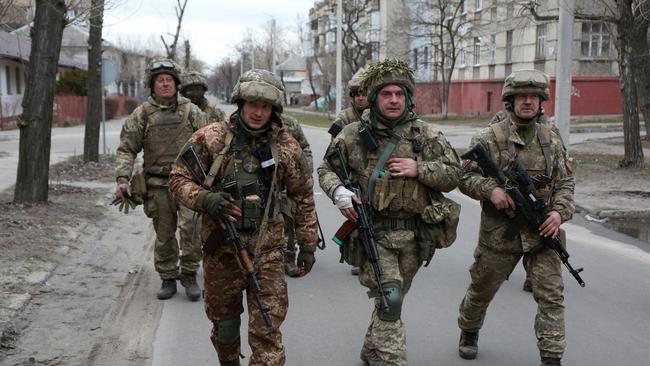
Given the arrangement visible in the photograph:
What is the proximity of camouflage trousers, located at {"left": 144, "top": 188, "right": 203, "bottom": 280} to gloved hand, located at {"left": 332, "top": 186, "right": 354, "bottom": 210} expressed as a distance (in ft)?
7.71

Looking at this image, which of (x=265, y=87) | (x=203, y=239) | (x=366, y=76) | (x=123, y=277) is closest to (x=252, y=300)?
(x=203, y=239)

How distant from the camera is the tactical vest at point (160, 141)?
6.26 m

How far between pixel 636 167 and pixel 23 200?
1214cm

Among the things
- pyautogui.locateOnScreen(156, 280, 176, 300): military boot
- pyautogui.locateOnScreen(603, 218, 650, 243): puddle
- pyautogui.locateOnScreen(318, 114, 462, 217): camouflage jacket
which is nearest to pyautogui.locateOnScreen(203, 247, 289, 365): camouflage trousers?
pyautogui.locateOnScreen(318, 114, 462, 217): camouflage jacket

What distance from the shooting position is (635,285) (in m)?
6.88

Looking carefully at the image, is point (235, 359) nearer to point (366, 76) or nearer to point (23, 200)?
point (366, 76)

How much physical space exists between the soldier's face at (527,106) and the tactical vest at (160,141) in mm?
3023

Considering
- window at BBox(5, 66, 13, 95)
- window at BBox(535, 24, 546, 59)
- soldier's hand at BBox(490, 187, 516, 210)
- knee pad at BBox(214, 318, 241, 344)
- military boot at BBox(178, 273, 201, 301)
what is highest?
window at BBox(535, 24, 546, 59)

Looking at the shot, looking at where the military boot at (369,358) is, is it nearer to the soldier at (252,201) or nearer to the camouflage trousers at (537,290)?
the camouflage trousers at (537,290)

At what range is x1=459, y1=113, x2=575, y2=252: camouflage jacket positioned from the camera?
459 cm

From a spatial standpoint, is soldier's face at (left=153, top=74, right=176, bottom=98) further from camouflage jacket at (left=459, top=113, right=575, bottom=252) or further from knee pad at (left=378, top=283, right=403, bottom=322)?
knee pad at (left=378, top=283, right=403, bottom=322)

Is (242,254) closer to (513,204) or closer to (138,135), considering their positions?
(513,204)

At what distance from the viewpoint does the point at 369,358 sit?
Answer: 4684 mm

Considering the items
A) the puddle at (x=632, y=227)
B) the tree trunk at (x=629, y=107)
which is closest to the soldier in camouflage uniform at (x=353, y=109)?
the puddle at (x=632, y=227)
